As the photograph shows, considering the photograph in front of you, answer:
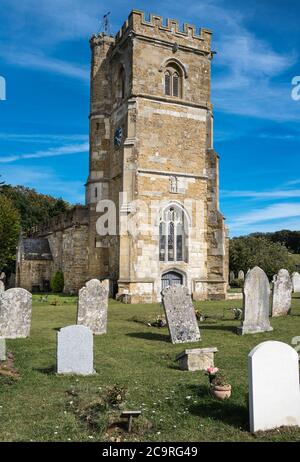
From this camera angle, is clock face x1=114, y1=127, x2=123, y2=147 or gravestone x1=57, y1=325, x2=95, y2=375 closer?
gravestone x1=57, y1=325, x2=95, y2=375

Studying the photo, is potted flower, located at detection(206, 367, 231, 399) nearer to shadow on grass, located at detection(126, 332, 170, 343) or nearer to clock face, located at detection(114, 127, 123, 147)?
shadow on grass, located at detection(126, 332, 170, 343)

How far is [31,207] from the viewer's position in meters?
61.3

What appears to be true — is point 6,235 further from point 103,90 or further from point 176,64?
point 176,64

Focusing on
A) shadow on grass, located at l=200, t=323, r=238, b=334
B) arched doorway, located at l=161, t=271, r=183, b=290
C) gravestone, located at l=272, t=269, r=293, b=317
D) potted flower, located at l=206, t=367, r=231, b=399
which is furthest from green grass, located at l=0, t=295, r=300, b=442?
arched doorway, located at l=161, t=271, r=183, b=290

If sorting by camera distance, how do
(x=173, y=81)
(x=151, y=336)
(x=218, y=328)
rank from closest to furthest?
(x=151, y=336) → (x=218, y=328) → (x=173, y=81)

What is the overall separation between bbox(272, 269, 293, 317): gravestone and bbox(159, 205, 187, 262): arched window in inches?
398

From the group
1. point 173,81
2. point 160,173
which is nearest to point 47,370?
point 160,173

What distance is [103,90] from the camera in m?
29.3

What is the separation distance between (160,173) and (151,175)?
1.94 feet

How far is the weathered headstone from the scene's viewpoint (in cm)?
873

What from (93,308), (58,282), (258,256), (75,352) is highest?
(258,256)

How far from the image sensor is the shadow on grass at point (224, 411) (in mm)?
5934

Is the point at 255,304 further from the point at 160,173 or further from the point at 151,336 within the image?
the point at 160,173
